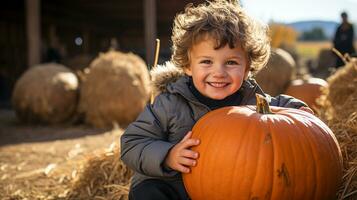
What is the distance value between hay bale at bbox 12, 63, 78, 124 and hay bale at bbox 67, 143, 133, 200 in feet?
14.4

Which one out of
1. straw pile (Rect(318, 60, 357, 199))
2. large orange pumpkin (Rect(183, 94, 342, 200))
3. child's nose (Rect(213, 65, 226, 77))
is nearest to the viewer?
large orange pumpkin (Rect(183, 94, 342, 200))

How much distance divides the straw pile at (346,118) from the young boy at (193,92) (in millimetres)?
535

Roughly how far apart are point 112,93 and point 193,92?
220 inches

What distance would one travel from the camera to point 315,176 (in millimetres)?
2176

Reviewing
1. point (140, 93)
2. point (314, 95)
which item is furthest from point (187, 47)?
point (140, 93)

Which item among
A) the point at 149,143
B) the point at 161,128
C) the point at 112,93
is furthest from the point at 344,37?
the point at 149,143

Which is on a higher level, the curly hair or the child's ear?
the curly hair

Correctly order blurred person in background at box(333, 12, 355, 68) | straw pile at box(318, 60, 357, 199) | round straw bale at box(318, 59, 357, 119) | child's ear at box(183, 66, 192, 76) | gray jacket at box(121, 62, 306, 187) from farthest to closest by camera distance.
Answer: blurred person in background at box(333, 12, 355, 68) < round straw bale at box(318, 59, 357, 119) < child's ear at box(183, 66, 192, 76) < straw pile at box(318, 60, 357, 199) < gray jacket at box(121, 62, 306, 187)

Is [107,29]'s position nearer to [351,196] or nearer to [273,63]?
[273,63]

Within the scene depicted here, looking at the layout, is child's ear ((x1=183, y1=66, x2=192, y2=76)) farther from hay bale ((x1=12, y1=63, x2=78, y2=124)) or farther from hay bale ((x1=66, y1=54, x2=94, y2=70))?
hay bale ((x1=66, y1=54, x2=94, y2=70))

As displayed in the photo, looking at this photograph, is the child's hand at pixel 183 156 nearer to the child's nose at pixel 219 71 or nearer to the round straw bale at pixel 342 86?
the child's nose at pixel 219 71

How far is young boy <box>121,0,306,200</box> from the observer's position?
97.5 inches

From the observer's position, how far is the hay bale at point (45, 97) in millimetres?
8242

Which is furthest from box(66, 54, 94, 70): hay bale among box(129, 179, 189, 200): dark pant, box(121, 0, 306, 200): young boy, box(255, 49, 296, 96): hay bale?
box(129, 179, 189, 200): dark pant
